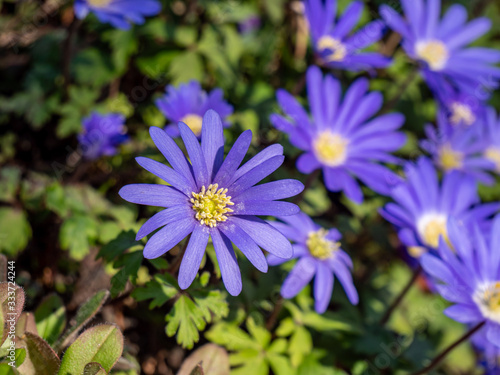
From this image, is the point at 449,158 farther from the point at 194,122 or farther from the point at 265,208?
the point at 265,208

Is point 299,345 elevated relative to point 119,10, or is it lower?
lower

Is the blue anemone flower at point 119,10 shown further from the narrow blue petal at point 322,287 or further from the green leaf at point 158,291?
the narrow blue petal at point 322,287

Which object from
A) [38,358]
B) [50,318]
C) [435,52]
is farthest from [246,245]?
[435,52]

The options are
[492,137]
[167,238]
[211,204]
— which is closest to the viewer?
→ [167,238]

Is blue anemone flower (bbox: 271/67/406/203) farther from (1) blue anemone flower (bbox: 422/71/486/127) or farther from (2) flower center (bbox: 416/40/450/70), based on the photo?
(2) flower center (bbox: 416/40/450/70)

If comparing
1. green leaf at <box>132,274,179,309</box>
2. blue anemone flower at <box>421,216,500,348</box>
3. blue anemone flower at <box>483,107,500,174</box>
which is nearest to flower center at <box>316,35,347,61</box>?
blue anemone flower at <box>421,216,500,348</box>

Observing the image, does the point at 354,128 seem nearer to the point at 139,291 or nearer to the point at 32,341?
the point at 139,291

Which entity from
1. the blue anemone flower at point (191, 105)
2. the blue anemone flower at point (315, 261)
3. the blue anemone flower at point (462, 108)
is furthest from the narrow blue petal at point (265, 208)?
the blue anemone flower at point (462, 108)
